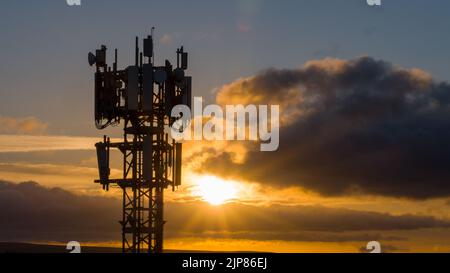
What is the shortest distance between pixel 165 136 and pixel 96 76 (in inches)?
301

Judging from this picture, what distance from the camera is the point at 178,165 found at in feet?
275

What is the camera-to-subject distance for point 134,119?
274 ft
